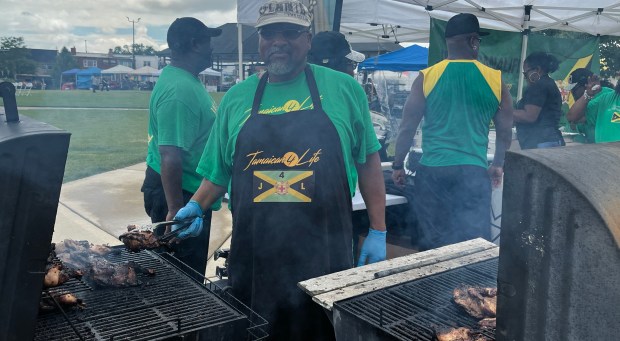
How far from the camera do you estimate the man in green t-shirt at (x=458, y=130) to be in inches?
143

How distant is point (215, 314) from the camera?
181cm

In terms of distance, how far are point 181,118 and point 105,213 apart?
415 cm

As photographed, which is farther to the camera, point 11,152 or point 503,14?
point 503,14

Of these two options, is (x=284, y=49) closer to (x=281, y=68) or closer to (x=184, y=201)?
(x=281, y=68)

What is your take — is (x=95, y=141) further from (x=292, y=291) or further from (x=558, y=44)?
(x=292, y=291)

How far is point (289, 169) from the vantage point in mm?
2229

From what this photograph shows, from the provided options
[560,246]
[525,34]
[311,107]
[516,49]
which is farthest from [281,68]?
[516,49]

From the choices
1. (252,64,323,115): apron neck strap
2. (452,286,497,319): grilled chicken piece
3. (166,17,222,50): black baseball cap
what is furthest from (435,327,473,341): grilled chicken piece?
(166,17,222,50): black baseball cap

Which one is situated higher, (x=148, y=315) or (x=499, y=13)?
(x=499, y=13)

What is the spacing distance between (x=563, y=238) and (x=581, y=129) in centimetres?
703

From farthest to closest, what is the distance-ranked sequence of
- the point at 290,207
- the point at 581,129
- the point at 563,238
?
the point at 581,129
the point at 290,207
the point at 563,238

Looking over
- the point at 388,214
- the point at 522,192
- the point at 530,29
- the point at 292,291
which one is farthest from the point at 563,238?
the point at 530,29

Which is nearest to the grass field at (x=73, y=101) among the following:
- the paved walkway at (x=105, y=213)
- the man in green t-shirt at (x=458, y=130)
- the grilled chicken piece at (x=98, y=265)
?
the paved walkway at (x=105, y=213)

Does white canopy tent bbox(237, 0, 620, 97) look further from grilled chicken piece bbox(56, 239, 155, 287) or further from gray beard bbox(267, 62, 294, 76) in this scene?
grilled chicken piece bbox(56, 239, 155, 287)
